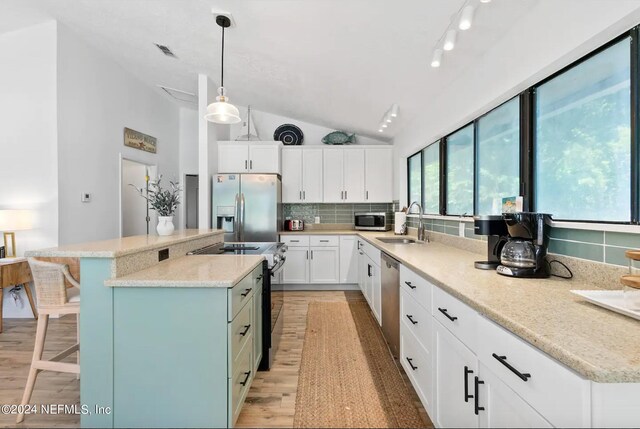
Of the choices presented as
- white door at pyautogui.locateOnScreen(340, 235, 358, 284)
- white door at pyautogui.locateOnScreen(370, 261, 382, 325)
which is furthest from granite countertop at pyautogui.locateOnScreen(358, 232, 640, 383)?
white door at pyautogui.locateOnScreen(340, 235, 358, 284)

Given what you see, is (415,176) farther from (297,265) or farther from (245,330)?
(245,330)

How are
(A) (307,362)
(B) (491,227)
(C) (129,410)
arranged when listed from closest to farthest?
(C) (129,410) < (B) (491,227) < (A) (307,362)

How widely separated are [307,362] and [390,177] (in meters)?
3.31

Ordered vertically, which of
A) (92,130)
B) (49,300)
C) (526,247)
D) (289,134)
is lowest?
(49,300)

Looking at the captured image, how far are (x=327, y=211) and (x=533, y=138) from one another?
11.6ft

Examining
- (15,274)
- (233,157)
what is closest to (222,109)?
(233,157)

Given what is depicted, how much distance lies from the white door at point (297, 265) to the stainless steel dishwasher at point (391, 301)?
1.90 m

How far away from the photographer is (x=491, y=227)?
175 cm

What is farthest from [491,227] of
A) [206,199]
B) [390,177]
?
[206,199]

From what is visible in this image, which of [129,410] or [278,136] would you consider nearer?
[129,410]

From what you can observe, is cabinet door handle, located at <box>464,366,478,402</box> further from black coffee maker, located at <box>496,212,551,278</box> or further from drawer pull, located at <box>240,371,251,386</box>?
drawer pull, located at <box>240,371,251,386</box>

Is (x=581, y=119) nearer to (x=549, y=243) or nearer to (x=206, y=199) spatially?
(x=549, y=243)

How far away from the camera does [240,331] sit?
1.63 metres

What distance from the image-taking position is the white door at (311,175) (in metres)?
4.83
